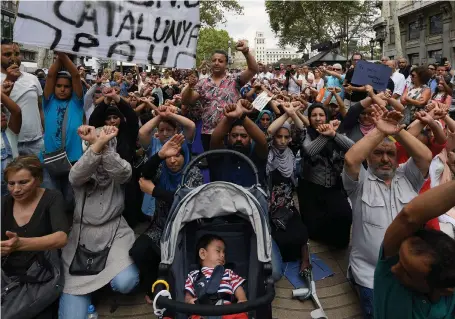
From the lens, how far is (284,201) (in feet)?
12.8

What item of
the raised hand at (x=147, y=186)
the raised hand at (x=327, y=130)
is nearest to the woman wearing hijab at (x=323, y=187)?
the raised hand at (x=327, y=130)

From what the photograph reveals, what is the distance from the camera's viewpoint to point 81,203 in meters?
3.26

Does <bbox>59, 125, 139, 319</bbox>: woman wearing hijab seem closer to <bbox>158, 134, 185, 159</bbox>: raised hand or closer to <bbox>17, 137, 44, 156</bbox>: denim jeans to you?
<bbox>158, 134, 185, 159</bbox>: raised hand

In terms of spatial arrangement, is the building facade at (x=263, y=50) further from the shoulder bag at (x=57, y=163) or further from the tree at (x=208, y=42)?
the shoulder bag at (x=57, y=163)

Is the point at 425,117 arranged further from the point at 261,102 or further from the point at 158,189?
the point at 158,189

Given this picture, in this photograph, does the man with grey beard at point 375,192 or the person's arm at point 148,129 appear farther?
the person's arm at point 148,129

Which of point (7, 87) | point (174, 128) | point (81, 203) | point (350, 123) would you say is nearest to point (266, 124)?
point (350, 123)

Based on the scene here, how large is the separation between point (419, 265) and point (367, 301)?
159cm

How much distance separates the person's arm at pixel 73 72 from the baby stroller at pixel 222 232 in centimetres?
167

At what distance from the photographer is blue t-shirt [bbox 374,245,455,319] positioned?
5.71 ft

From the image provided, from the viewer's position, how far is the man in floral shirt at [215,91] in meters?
4.46

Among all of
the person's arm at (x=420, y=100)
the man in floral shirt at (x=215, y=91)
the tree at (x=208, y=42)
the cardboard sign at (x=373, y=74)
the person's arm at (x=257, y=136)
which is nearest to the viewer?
the person's arm at (x=257, y=136)

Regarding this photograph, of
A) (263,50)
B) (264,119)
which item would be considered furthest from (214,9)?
(263,50)

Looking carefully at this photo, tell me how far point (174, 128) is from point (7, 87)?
1.56m
